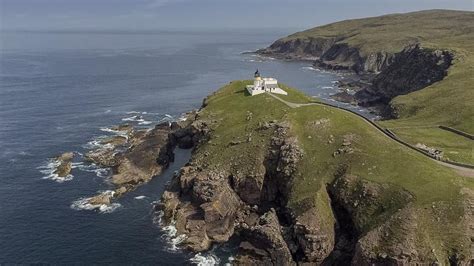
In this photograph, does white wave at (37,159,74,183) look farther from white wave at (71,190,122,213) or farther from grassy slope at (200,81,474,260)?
grassy slope at (200,81,474,260)

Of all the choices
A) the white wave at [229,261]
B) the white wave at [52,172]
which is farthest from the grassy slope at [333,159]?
the white wave at [52,172]

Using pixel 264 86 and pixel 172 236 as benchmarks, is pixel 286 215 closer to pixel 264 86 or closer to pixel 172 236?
pixel 172 236

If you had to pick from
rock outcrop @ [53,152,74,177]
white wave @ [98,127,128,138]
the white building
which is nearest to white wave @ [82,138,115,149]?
white wave @ [98,127,128,138]

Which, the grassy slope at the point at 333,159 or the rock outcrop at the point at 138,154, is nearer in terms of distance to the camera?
the grassy slope at the point at 333,159

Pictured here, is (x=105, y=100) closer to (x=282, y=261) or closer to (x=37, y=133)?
(x=37, y=133)

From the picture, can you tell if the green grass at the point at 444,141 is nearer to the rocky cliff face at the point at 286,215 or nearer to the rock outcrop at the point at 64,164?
the rocky cliff face at the point at 286,215

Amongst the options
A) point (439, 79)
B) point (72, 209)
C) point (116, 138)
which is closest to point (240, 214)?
point (72, 209)
